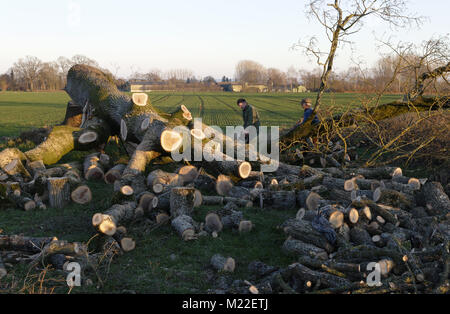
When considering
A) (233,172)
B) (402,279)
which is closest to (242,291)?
(402,279)

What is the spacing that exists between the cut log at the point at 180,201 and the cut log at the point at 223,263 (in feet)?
4.62

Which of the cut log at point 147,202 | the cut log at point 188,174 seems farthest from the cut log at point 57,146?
the cut log at point 147,202

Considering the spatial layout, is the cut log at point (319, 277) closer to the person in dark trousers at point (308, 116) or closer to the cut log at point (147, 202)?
the cut log at point (147, 202)

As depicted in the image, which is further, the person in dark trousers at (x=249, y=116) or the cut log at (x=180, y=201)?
the person in dark trousers at (x=249, y=116)

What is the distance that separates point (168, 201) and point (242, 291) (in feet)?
8.64

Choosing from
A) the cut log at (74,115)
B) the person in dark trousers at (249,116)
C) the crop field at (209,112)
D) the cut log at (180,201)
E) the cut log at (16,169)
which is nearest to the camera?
Answer: the cut log at (180,201)

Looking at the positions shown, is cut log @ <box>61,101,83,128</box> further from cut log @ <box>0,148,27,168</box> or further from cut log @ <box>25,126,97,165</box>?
cut log @ <box>0,148,27,168</box>

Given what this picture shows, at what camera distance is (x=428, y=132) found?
8.52 metres

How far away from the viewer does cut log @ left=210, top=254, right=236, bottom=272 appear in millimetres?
4125

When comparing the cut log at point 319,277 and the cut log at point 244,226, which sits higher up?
the cut log at point 319,277

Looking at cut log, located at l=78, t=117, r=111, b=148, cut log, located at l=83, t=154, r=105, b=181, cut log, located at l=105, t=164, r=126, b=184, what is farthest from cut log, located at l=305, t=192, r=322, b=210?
cut log, located at l=78, t=117, r=111, b=148

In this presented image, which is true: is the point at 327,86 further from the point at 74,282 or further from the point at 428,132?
the point at 74,282

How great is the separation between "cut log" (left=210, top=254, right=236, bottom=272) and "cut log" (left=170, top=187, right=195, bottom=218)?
1.41 metres

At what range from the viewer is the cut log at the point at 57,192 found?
626cm
